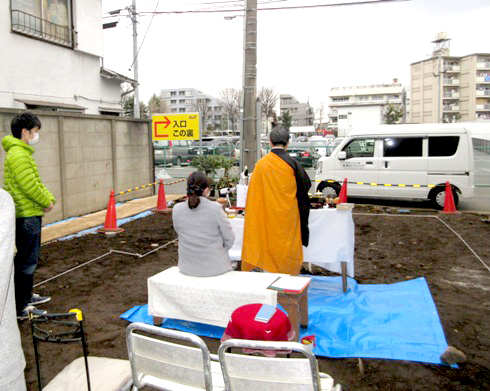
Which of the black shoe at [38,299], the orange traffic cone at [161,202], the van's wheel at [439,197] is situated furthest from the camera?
the van's wheel at [439,197]

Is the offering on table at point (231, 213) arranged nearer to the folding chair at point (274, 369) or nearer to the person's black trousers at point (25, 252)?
the person's black trousers at point (25, 252)

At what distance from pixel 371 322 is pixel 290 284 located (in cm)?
103

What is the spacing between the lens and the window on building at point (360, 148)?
1141cm

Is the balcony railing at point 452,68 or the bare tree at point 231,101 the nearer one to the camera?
the bare tree at point 231,101

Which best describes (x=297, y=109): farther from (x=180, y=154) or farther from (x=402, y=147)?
(x=402, y=147)

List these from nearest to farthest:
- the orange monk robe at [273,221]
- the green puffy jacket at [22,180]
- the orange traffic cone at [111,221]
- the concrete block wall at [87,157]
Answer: the green puffy jacket at [22,180] → the orange monk robe at [273,221] → the orange traffic cone at [111,221] → the concrete block wall at [87,157]

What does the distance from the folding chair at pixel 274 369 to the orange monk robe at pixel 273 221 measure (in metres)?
2.40

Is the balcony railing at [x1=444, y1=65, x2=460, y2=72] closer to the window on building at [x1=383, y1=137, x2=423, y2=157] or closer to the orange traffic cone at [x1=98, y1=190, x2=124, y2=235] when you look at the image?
the window on building at [x1=383, y1=137, x2=423, y2=157]

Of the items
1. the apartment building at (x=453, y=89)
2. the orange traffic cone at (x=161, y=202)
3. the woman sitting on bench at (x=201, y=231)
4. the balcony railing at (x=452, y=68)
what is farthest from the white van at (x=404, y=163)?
the balcony railing at (x=452, y=68)

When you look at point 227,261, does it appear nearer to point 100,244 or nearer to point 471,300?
point 471,300

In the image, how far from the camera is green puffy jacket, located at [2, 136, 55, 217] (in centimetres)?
430

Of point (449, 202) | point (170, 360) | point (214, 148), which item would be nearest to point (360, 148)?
point (449, 202)

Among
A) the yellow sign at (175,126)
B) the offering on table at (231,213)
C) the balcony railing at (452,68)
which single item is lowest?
the offering on table at (231,213)

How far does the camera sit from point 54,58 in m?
11.2
